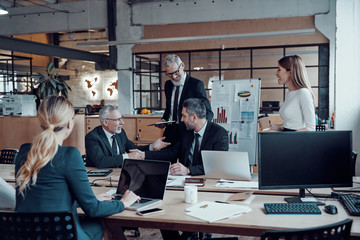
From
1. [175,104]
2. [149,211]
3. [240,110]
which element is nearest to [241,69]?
[240,110]

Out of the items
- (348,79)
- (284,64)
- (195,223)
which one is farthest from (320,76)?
(195,223)

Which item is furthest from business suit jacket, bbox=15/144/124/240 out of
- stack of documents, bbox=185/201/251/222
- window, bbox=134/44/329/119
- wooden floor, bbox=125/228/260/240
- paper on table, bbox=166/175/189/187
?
window, bbox=134/44/329/119

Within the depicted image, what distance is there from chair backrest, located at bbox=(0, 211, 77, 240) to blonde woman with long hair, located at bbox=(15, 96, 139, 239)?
11 cm

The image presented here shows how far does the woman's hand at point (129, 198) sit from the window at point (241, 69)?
8.23 metres

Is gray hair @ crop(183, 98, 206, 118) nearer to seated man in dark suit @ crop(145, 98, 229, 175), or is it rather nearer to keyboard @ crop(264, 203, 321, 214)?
seated man in dark suit @ crop(145, 98, 229, 175)

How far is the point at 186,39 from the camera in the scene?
27.8ft

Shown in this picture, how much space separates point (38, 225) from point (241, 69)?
9.56 m

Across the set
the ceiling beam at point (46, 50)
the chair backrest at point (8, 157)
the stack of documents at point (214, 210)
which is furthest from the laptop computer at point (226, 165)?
the ceiling beam at point (46, 50)

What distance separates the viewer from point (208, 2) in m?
10.4

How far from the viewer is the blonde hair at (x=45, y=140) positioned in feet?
5.99

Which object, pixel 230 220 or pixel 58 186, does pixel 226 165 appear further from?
pixel 58 186

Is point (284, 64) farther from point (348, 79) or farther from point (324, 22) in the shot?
point (324, 22)

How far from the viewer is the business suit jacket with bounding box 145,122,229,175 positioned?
128 inches

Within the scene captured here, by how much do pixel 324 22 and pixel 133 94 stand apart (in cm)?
595
